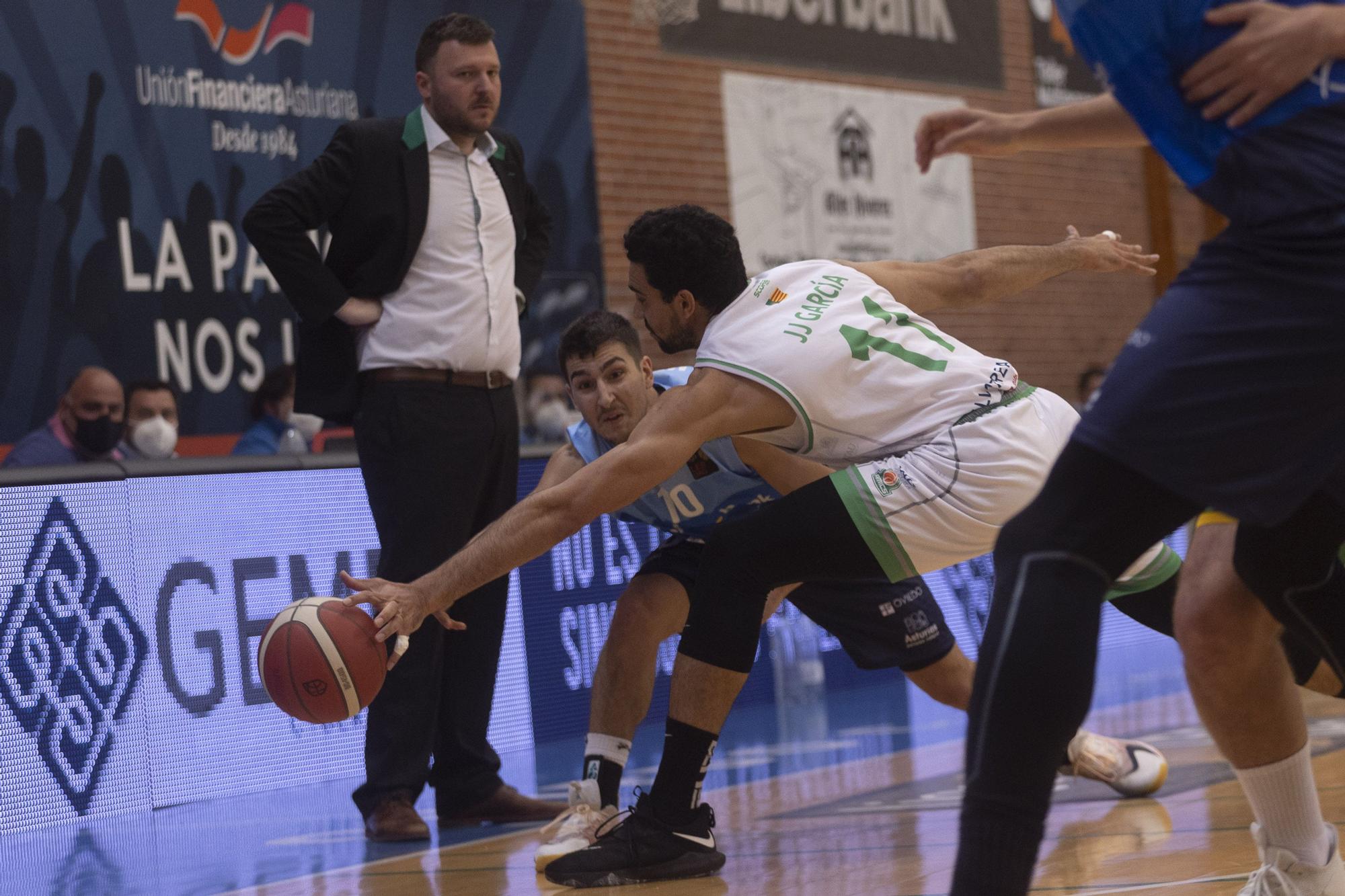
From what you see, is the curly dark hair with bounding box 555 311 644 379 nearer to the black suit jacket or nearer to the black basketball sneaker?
the black suit jacket

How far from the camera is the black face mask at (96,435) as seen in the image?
23.4 feet

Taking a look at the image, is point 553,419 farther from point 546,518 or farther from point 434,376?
point 546,518

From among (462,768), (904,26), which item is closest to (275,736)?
(462,768)

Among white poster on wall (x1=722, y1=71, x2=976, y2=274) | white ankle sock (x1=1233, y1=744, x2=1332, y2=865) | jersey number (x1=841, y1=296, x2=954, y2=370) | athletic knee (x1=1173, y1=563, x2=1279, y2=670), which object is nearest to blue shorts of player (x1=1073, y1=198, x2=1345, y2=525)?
athletic knee (x1=1173, y1=563, x2=1279, y2=670)

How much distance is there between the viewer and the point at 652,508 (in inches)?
172

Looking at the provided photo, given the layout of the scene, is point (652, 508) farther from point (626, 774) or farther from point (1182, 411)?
point (1182, 411)

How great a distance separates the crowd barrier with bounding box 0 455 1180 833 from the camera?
504cm

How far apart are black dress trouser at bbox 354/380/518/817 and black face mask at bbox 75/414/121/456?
2686 mm

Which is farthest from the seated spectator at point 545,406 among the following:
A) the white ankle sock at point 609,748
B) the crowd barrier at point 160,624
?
the white ankle sock at point 609,748

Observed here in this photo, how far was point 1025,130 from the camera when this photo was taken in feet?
8.00

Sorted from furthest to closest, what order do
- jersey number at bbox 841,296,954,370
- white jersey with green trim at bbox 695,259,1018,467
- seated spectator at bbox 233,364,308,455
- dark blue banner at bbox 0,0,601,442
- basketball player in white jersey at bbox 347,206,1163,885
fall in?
1. dark blue banner at bbox 0,0,601,442
2. seated spectator at bbox 233,364,308,455
3. jersey number at bbox 841,296,954,370
4. white jersey with green trim at bbox 695,259,1018,467
5. basketball player in white jersey at bbox 347,206,1163,885

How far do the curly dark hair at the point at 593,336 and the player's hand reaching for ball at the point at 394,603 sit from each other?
Result: 1.19m

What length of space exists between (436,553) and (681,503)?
2.74ft

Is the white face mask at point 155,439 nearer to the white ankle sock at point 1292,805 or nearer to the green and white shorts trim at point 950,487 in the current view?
the green and white shorts trim at point 950,487
